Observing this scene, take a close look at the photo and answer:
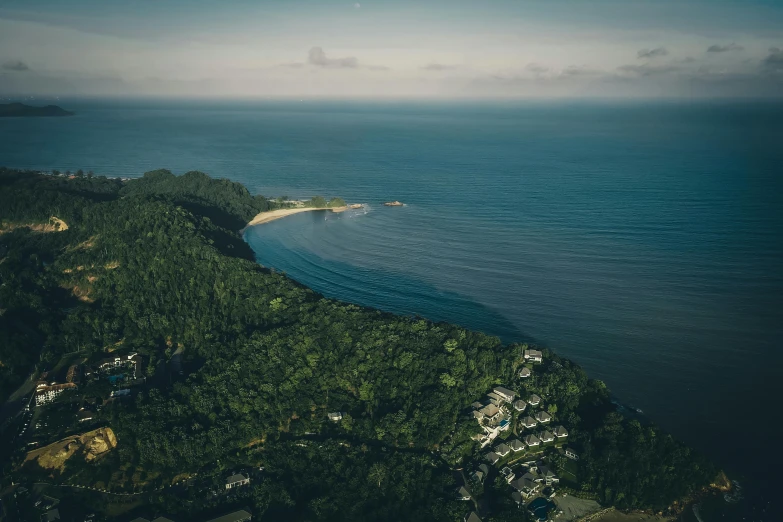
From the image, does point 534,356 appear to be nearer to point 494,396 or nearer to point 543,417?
point 494,396

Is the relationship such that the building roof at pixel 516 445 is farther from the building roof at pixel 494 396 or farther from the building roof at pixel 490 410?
the building roof at pixel 494 396

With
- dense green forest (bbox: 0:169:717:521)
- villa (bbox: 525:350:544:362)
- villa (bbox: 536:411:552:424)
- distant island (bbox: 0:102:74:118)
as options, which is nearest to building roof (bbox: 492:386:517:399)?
dense green forest (bbox: 0:169:717:521)

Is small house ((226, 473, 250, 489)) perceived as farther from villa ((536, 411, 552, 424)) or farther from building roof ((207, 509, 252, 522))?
villa ((536, 411, 552, 424))

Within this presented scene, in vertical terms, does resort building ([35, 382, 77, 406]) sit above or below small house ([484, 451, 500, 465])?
above

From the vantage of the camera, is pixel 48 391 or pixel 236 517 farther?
pixel 48 391

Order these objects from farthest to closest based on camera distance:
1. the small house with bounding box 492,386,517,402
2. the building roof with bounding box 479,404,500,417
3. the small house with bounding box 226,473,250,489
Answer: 1. the small house with bounding box 492,386,517,402
2. the building roof with bounding box 479,404,500,417
3. the small house with bounding box 226,473,250,489

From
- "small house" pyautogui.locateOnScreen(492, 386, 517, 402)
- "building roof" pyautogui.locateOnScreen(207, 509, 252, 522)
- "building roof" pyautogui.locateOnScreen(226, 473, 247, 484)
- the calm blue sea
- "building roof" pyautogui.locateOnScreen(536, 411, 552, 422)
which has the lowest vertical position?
"building roof" pyautogui.locateOnScreen(207, 509, 252, 522)

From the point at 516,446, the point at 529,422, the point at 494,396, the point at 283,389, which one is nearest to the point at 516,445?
the point at 516,446

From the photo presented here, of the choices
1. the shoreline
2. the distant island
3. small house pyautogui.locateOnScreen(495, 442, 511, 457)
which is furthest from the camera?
the distant island
